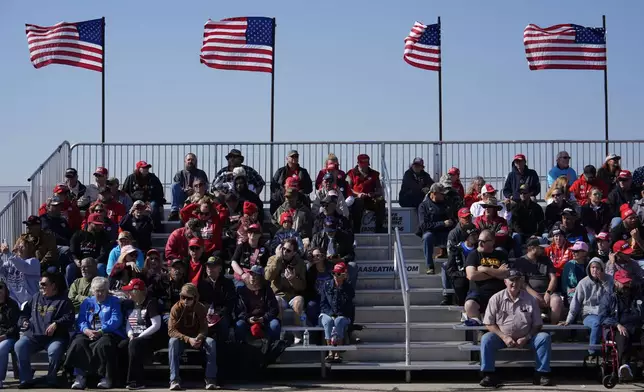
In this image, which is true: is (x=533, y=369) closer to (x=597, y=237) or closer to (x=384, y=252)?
(x=597, y=237)

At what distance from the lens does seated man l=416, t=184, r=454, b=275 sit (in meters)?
16.8

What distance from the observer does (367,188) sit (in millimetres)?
18422

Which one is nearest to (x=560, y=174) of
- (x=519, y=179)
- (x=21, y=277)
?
(x=519, y=179)

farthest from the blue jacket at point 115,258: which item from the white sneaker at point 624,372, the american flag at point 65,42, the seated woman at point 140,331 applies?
the white sneaker at point 624,372

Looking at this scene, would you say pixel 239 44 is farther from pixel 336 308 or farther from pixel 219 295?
pixel 336 308

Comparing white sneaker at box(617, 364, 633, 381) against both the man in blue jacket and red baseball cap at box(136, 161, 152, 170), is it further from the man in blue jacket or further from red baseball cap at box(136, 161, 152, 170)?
red baseball cap at box(136, 161, 152, 170)

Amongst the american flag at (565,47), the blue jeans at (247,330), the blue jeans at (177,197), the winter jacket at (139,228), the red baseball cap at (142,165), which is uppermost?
the american flag at (565,47)

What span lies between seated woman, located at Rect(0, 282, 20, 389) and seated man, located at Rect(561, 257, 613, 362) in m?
7.52

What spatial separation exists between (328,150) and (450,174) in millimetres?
2628

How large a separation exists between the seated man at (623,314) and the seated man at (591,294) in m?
0.12

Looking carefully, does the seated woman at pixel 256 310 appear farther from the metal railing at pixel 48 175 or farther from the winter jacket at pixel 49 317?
the metal railing at pixel 48 175

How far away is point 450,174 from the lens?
18.5 metres

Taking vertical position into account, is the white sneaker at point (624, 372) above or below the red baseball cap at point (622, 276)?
below

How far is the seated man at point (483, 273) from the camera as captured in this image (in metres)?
14.9
